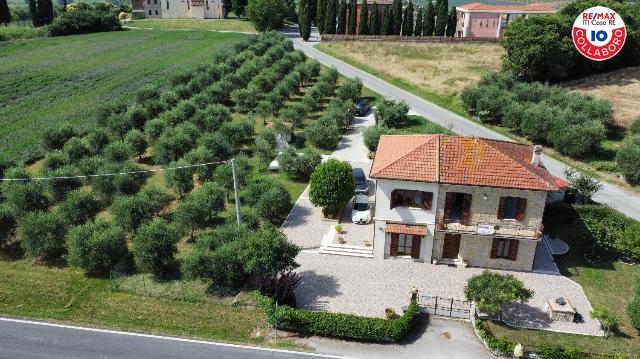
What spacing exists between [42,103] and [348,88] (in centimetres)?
4117

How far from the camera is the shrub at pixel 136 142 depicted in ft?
166

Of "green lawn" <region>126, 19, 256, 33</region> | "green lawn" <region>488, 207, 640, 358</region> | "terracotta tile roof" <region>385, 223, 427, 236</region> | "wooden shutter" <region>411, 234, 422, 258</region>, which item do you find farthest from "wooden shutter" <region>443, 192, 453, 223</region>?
"green lawn" <region>126, 19, 256, 33</region>

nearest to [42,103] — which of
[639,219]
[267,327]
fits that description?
[267,327]

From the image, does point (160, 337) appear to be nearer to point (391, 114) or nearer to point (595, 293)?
point (595, 293)

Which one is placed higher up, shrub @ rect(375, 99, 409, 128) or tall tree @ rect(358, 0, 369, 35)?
tall tree @ rect(358, 0, 369, 35)

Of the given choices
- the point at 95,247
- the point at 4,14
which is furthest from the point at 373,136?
the point at 4,14

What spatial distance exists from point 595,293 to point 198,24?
124m

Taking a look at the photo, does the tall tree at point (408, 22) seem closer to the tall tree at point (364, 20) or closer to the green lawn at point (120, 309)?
the tall tree at point (364, 20)

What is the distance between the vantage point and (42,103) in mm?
68875

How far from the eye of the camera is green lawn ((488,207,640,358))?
1073 inches

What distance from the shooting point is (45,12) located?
443 feet

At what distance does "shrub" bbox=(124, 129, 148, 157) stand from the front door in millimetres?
31989

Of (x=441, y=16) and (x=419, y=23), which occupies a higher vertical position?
(x=441, y=16)

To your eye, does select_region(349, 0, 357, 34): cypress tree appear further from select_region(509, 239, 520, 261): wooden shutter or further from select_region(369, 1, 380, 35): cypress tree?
select_region(509, 239, 520, 261): wooden shutter
